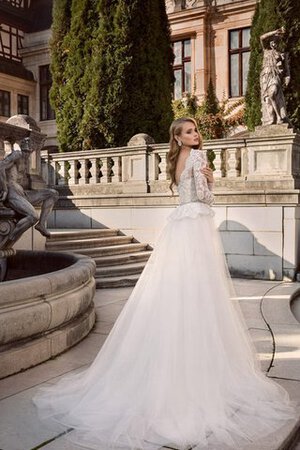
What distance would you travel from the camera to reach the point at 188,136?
360cm

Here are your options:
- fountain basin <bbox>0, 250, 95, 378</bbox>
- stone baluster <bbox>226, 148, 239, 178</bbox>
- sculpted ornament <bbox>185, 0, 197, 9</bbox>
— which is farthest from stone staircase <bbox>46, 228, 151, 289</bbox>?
sculpted ornament <bbox>185, 0, 197, 9</bbox>

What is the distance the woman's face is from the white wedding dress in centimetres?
10

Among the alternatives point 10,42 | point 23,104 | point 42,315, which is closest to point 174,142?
point 42,315

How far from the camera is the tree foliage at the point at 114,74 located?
1329 centimetres

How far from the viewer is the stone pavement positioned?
113 inches

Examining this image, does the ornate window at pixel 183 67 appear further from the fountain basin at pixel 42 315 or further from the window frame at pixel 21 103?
the fountain basin at pixel 42 315

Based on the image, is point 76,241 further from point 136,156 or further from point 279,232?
point 279,232

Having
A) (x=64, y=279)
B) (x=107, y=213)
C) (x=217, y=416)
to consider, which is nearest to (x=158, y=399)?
(x=217, y=416)

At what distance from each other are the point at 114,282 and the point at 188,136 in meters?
5.33

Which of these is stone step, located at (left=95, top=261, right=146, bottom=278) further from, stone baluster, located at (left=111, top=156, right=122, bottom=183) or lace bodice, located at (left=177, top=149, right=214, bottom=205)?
lace bodice, located at (left=177, top=149, right=214, bottom=205)

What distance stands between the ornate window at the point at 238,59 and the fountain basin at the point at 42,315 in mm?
19083

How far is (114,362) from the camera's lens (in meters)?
3.48

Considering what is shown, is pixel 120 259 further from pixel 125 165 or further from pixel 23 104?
pixel 23 104

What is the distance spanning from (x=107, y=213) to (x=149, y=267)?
799cm
